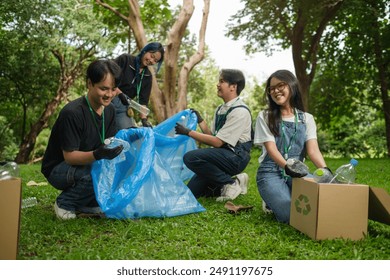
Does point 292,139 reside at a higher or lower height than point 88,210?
higher

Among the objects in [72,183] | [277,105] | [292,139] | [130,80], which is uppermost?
[130,80]

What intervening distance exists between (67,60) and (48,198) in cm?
1015

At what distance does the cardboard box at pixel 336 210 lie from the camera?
207 centimetres

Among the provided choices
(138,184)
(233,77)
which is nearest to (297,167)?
(138,184)

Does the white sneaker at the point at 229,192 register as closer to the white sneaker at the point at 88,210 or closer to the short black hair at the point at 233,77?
the short black hair at the point at 233,77

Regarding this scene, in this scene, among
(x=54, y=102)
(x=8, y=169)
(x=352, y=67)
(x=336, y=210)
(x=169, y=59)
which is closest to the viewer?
(x=8, y=169)

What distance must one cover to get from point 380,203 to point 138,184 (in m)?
1.30

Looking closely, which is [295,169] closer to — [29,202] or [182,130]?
[182,130]

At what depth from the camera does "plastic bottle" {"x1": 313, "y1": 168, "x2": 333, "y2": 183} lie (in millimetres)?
2211

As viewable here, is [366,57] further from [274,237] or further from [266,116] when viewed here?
[274,237]

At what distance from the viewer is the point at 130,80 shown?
12.3 feet

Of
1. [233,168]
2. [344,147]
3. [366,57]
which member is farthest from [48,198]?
[344,147]

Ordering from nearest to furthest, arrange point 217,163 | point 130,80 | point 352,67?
point 217,163 → point 130,80 → point 352,67

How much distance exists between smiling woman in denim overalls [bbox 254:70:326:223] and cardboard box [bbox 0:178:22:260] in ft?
4.79
